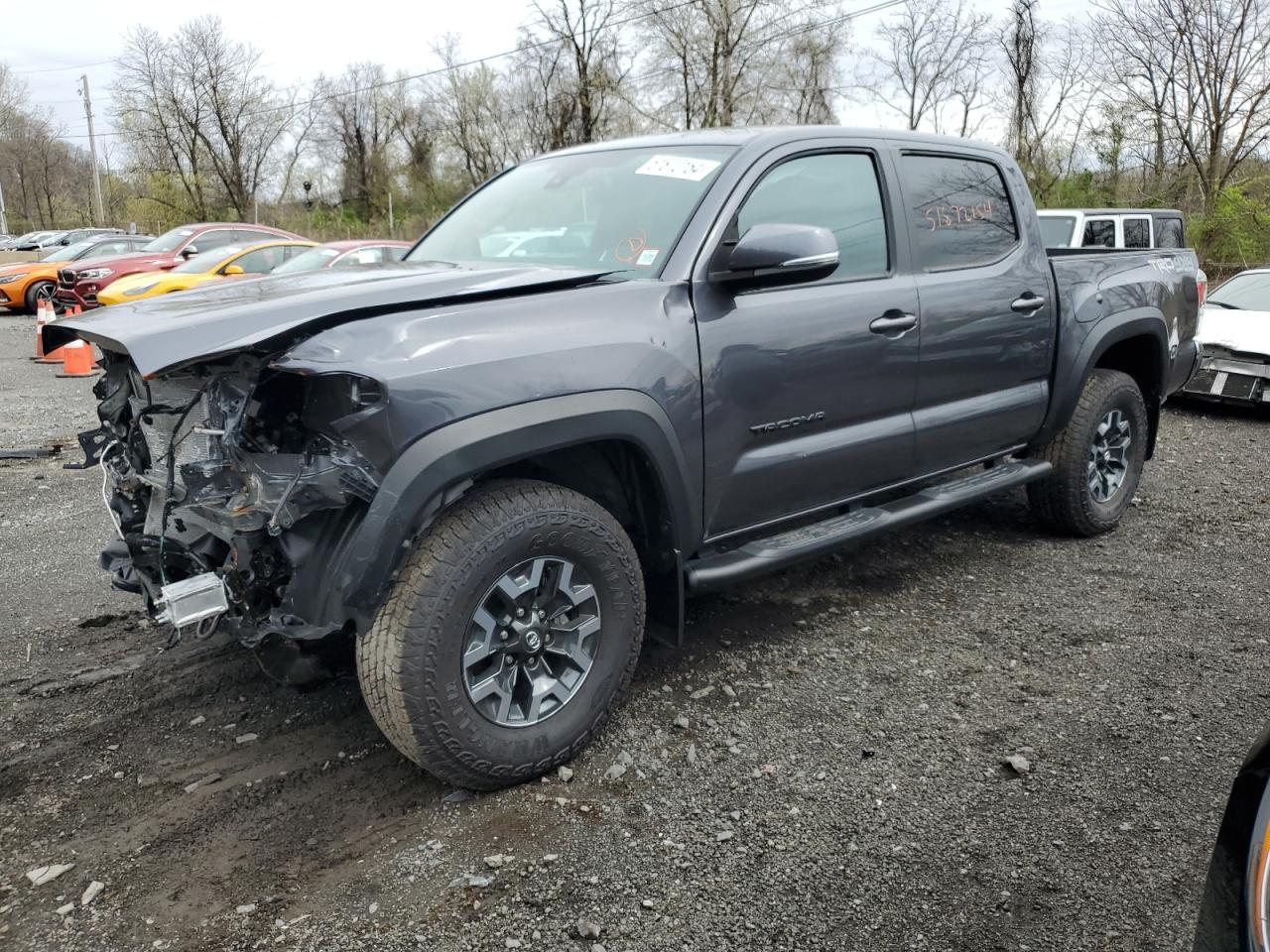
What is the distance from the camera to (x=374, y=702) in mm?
2627

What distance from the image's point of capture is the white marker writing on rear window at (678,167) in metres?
3.37

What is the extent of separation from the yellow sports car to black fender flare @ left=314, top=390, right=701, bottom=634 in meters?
11.2

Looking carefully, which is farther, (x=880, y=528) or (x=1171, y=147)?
(x=1171, y=147)

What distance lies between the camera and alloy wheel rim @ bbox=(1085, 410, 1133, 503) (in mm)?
5059

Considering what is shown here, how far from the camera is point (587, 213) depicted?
353cm

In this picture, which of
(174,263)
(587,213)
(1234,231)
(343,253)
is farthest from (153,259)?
(1234,231)

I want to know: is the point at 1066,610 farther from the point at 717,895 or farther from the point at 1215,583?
the point at 717,895

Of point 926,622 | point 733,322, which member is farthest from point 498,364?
point 926,622

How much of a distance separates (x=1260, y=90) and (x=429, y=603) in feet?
73.4

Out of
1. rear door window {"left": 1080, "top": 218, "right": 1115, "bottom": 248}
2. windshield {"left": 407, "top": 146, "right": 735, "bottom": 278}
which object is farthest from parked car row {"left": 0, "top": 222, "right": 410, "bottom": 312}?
rear door window {"left": 1080, "top": 218, "right": 1115, "bottom": 248}

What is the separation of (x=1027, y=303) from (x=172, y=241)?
15228 mm

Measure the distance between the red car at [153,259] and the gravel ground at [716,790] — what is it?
38.8 ft

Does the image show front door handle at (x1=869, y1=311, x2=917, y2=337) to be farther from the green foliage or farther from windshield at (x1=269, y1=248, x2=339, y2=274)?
the green foliage

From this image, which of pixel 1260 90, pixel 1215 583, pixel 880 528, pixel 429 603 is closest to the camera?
pixel 429 603
